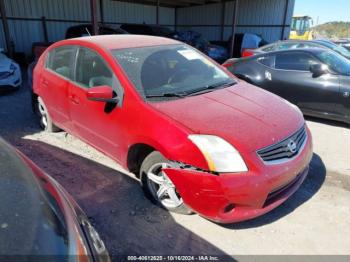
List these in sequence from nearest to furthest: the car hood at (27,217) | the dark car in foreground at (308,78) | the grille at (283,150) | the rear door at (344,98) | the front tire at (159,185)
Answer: the car hood at (27,217), the grille at (283,150), the front tire at (159,185), the rear door at (344,98), the dark car in foreground at (308,78)

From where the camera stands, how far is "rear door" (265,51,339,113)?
5027 millimetres

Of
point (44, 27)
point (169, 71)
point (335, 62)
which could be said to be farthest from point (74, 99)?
point (44, 27)

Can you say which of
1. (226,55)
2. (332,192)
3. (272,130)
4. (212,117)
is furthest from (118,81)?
(226,55)

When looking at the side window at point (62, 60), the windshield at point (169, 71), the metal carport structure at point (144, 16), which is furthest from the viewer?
the metal carport structure at point (144, 16)

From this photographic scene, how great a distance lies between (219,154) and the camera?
7.47ft

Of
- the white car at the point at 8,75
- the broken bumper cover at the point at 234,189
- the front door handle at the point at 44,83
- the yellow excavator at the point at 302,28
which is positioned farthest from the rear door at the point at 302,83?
the yellow excavator at the point at 302,28

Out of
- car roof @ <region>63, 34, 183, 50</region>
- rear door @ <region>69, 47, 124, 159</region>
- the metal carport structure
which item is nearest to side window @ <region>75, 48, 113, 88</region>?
rear door @ <region>69, 47, 124, 159</region>

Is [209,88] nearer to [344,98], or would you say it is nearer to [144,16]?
[344,98]

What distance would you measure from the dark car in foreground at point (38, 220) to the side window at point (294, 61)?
5.05 metres

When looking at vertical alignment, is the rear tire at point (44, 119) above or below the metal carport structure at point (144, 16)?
below

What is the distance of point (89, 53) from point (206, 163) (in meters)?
2.07

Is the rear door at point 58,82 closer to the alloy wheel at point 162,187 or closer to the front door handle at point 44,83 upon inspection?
the front door handle at point 44,83

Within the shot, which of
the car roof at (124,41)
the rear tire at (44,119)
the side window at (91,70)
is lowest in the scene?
the rear tire at (44,119)

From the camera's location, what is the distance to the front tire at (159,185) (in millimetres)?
2656
